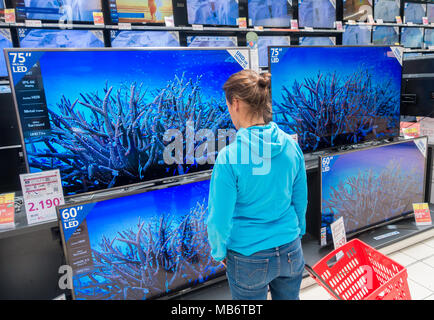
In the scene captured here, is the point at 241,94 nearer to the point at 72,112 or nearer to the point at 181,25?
the point at 72,112

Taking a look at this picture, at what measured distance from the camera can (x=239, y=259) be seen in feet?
4.33

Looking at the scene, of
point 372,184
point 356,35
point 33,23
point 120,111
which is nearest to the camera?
point 120,111

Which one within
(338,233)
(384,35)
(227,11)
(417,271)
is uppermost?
(227,11)

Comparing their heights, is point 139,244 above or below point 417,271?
above

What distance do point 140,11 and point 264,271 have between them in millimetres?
3033

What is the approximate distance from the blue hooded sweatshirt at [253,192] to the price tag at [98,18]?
104 inches

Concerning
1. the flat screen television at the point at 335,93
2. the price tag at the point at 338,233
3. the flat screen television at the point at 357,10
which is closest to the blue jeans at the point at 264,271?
the price tag at the point at 338,233

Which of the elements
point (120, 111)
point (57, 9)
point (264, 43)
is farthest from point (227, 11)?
point (120, 111)

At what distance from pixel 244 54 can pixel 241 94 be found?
2.96ft

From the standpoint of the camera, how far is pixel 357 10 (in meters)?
4.60

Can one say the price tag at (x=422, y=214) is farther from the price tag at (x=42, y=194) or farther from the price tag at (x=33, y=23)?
the price tag at (x=33, y=23)

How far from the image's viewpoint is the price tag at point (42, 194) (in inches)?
57.2

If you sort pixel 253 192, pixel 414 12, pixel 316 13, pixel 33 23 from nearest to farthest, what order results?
pixel 253 192, pixel 33 23, pixel 316 13, pixel 414 12

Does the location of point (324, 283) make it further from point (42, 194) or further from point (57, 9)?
point (57, 9)
